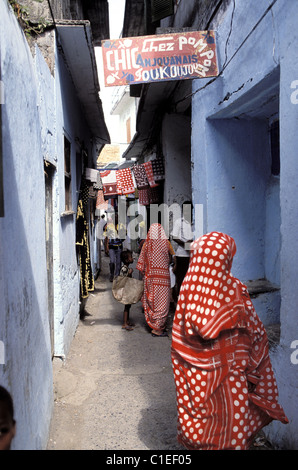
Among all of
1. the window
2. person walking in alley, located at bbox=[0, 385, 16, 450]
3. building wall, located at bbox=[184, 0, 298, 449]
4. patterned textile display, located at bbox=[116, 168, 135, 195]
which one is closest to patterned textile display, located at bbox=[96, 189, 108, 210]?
patterned textile display, located at bbox=[116, 168, 135, 195]

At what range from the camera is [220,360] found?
2449 millimetres

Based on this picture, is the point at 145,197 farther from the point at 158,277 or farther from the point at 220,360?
the point at 220,360

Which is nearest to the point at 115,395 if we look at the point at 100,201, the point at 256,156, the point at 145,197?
the point at 256,156

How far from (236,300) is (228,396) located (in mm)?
611

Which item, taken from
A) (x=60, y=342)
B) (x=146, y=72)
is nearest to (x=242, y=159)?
(x=146, y=72)

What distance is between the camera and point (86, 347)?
226 inches

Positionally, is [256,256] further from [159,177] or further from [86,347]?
→ [159,177]

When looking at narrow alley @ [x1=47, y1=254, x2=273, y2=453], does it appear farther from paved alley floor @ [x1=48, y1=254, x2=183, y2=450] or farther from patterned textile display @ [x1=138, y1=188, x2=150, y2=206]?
patterned textile display @ [x1=138, y1=188, x2=150, y2=206]

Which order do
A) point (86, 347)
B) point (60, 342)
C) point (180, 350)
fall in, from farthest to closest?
point (86, 347)
point (60, 342)
point (180, 350)

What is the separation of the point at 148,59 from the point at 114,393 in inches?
138

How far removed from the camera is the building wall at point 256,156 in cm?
284

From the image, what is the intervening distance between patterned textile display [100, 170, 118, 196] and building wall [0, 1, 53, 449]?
7.59 meters

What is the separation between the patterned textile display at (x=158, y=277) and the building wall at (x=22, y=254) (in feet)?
10.3

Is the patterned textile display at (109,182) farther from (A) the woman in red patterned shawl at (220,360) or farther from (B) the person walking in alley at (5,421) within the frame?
(B) the person walking in alley at (5,421)
